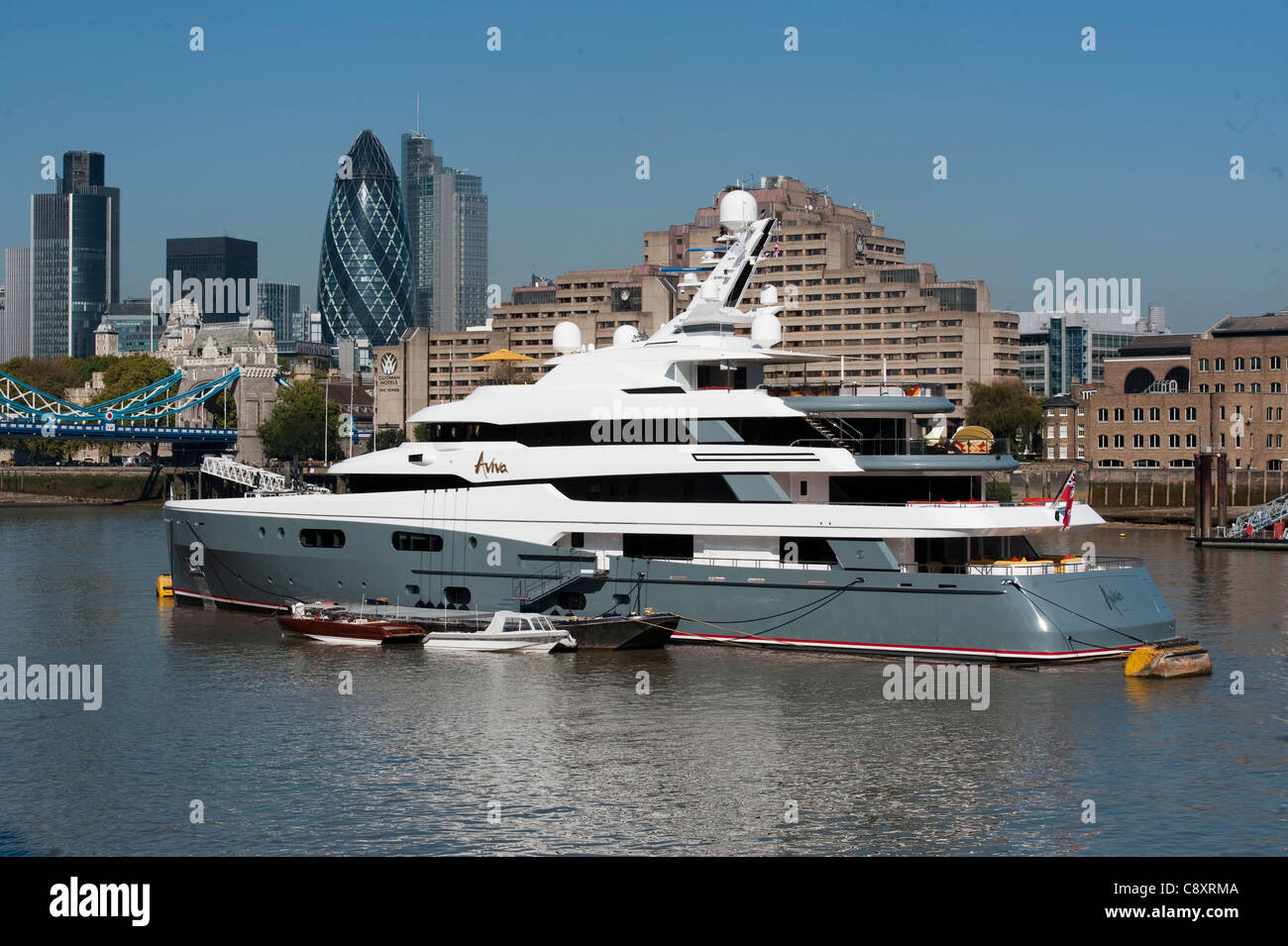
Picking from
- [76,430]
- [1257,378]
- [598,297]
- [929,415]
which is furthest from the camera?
[598,297]

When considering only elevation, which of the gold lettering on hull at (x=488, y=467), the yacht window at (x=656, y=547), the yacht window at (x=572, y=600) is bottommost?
the yacht window at (x=572, y=600)

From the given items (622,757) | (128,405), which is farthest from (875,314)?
(622,757)

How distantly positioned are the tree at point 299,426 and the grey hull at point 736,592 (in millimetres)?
83176

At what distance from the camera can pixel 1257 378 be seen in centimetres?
9188

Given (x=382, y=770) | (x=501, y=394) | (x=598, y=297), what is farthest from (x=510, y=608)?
(x=598, y=297)

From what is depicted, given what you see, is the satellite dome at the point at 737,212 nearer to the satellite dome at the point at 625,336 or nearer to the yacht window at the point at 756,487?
the satellite dome at the point at 625,336

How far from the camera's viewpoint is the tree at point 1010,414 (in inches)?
3895

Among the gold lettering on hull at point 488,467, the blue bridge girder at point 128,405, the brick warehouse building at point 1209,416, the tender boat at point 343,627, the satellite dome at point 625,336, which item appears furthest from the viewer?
the blue bridge girder at point 128,405

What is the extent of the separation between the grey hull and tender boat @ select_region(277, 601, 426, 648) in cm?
150

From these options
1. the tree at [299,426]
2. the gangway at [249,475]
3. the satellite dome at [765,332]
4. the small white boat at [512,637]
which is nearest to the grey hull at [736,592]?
the small white boat at [512,637]

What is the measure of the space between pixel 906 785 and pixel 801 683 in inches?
263

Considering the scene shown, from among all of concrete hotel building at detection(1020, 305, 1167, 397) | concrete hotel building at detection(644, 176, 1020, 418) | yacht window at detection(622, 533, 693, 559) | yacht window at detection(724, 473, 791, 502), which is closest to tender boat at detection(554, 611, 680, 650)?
yacht window at detection(622, 533, 693, 559)
